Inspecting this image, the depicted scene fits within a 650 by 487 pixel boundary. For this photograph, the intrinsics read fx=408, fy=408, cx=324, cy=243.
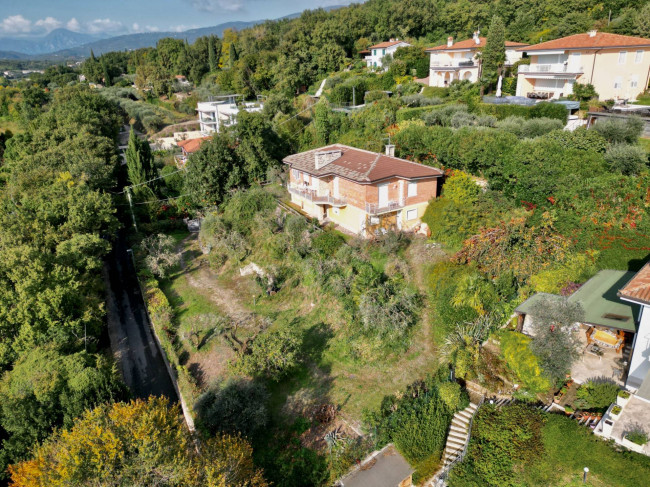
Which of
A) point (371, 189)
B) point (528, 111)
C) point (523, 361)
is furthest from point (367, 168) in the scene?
point (523, 361)

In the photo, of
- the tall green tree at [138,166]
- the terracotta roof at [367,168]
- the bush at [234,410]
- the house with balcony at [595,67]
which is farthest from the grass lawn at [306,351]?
the house with balcony at [595,67]

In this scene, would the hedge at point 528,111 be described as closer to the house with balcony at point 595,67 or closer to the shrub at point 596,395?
the house with balcony at point 595,67

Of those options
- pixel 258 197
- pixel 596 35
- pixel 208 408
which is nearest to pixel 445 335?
pixel 208 408

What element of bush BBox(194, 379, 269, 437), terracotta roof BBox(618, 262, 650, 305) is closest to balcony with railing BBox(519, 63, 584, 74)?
terracotta roof BBox(618, 262, 650, 305)

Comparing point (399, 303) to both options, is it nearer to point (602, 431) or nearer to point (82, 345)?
point (602, 431)

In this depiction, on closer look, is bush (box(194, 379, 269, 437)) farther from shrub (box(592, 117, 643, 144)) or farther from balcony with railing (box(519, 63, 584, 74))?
balcony with railing (box(519, 63, 584, 74))

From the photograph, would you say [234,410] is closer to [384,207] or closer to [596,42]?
[384,207]
